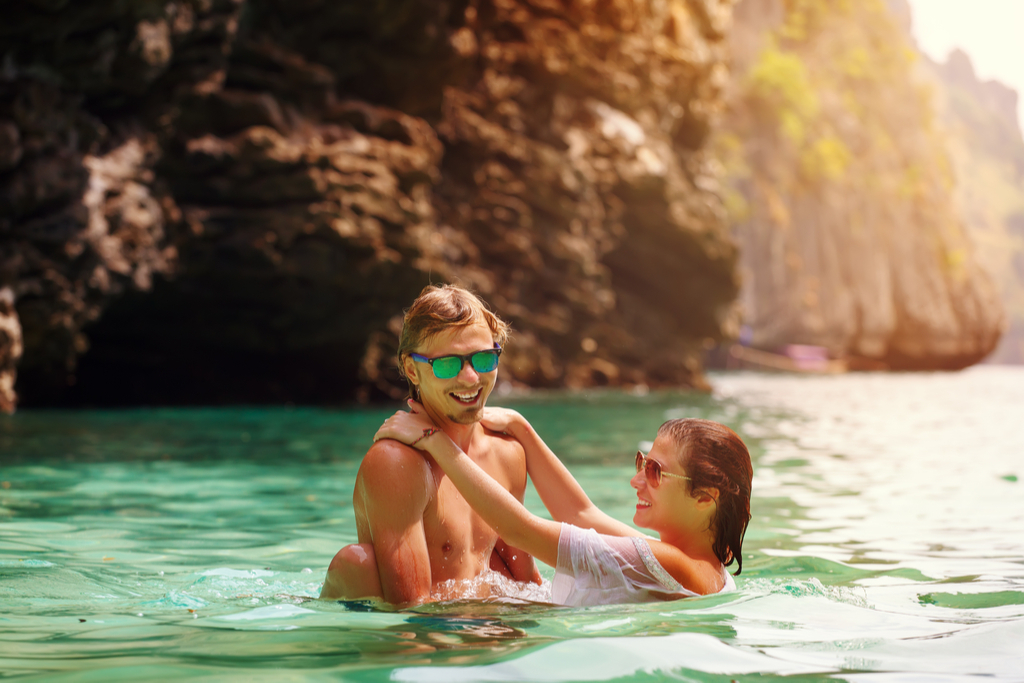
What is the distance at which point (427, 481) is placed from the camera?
10.8 feet

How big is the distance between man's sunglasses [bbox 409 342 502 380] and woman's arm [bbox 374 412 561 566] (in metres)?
0.20

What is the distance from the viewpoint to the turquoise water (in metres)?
2.81

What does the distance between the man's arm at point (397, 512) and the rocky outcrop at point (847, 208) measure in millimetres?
48358

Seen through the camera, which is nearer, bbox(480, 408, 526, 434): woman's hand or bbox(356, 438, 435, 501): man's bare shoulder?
bbox(356, 438, 435, 501): man's bare shoulder

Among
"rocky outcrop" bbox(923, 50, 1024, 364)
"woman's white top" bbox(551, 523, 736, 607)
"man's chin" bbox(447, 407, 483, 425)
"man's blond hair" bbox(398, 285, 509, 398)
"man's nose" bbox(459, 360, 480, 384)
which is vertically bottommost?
"woman's white top" bbox(551, 523, 736, 607)

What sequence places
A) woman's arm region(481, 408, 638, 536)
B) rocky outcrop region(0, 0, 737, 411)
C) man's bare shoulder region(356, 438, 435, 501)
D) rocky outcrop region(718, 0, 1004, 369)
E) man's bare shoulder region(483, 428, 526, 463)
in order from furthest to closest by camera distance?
rocky outcrop region(718, 0, 1004, 369) < rocky outcrop region(0, 0, 737, 411) < woman's arm region(481, 408, 638, 536) < man's bare shoulder region(483, 428, 526, 463) < man's bare shoulder region(356, 438, 435, 501)

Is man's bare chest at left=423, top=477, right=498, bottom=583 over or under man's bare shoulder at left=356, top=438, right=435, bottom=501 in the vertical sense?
under

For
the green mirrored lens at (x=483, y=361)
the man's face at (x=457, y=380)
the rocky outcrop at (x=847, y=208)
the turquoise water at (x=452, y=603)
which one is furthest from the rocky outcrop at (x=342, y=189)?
the rocky outcrop at (x=847, y=208)

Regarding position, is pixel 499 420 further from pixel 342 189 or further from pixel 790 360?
pixel 790 360

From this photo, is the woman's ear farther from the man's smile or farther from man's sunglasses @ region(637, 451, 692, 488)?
the man's smile

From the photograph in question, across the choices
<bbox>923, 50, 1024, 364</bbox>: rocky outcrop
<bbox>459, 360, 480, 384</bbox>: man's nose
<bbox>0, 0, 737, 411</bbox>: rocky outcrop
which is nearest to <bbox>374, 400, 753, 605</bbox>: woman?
<bbox>459, 360, 480, 384</bbox>: man's nose

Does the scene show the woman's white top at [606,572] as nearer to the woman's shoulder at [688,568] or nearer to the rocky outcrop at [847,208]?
the woman's shoulder at [688,568]

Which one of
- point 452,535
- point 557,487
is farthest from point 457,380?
point 557,487

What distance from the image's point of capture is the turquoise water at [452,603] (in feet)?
9.21
